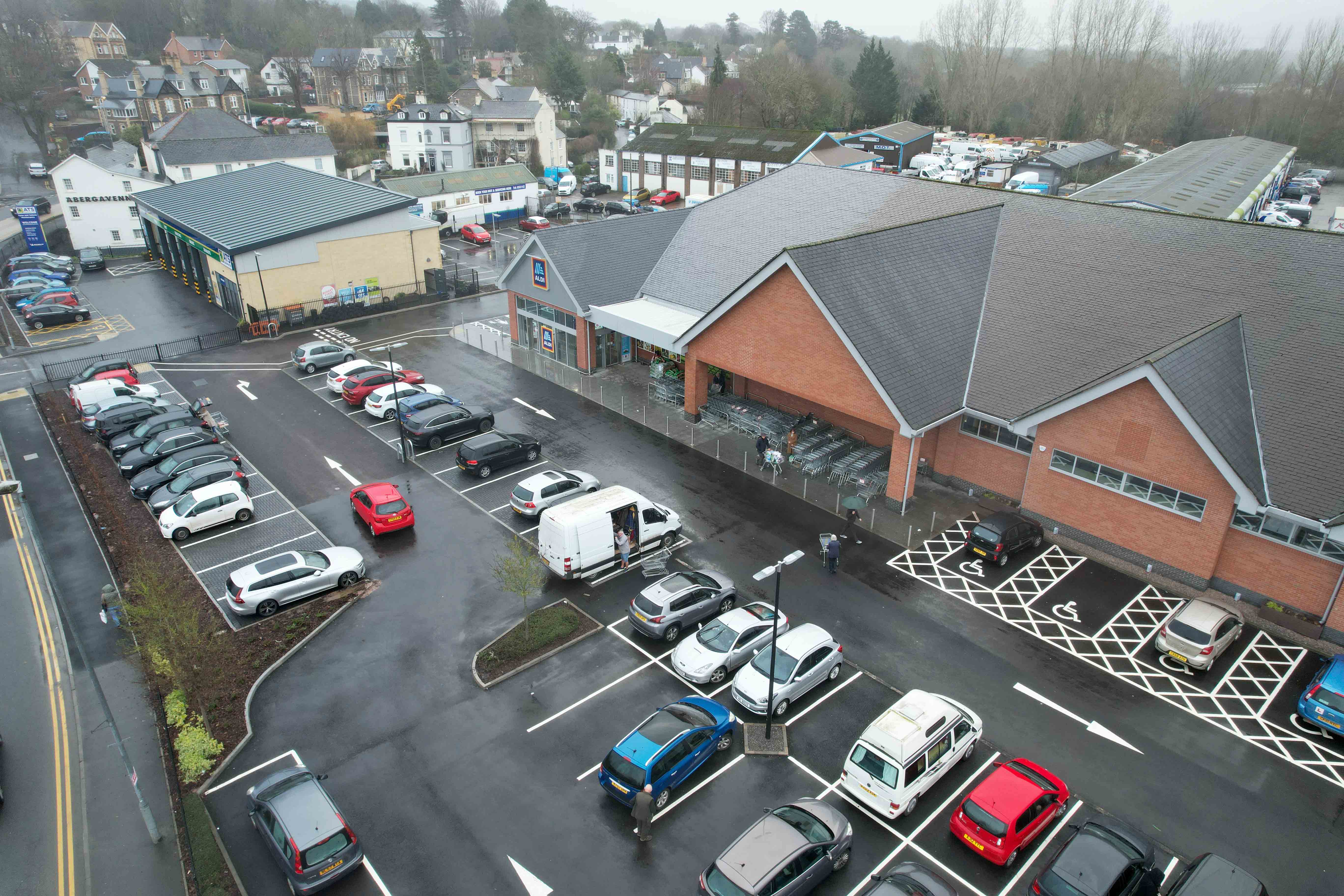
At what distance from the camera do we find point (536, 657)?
71.7 feet

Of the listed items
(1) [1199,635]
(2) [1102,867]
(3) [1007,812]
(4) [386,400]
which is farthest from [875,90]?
(2) [1102,867]

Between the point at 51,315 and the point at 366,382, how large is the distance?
2650cm

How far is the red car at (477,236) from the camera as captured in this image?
6875 cm

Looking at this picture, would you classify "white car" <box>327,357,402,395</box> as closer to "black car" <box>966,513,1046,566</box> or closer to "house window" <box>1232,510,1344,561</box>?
"black car" <box>966,513,1046,566</box>

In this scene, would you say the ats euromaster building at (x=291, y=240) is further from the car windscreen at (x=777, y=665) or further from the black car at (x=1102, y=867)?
the black car at (x=1102, y=867)

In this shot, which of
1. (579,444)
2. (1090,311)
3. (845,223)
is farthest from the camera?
(845,223)

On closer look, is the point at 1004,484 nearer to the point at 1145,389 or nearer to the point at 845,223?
the point at 1145,389

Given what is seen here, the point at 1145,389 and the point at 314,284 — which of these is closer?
the point at 1145,389

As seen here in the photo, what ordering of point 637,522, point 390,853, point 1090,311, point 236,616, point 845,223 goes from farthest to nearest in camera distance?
point 845,223
point 1090,311
point 637,522
point 236,616
point 390,853

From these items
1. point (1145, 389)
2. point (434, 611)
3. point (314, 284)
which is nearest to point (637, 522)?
point (434, 611)

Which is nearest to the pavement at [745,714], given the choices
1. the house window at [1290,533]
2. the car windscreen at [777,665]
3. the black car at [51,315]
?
the car windscreen at [777,665]

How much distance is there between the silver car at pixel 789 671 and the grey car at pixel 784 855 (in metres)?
3.64

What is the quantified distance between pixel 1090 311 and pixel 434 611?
25.2m

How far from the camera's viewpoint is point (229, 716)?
64.6 ft
